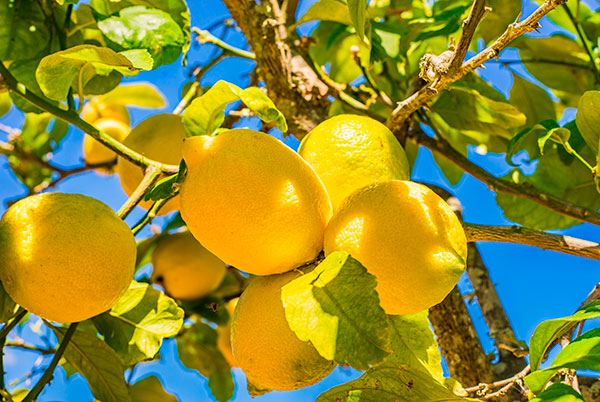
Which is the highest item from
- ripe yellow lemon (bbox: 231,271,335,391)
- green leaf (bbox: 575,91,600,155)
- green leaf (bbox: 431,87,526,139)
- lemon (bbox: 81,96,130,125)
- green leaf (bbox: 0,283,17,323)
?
green leaf (bbox: 431,87,526,139)

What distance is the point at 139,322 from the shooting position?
947 millimetres

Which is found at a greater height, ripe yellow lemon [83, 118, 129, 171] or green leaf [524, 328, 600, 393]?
ripe yellow lemon [83, 118, 129, 171]

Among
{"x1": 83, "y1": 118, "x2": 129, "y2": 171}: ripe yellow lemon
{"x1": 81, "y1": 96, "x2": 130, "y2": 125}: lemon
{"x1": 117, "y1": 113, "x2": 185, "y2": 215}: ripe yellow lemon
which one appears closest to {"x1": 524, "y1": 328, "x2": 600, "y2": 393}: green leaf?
{"x1": 117, "y1": 113, "x2": 185, "y2": 215}: ripe yellow lemon

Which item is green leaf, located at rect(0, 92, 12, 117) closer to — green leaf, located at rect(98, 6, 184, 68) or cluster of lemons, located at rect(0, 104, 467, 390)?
green leaf, located at rect(98, 6, 184, 68)

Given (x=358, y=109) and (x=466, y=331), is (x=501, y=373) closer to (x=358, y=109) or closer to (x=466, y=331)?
(x=466, y=331)

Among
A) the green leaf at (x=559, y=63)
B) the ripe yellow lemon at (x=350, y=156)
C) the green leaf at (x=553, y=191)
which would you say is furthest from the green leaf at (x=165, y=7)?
the green leaf at (x=559, y=63)

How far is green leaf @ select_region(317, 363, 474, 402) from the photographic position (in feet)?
2.00

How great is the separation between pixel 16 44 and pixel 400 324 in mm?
799

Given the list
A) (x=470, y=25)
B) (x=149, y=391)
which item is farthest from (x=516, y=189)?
(x=149, y=391)

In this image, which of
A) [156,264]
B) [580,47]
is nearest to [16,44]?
[156,264]

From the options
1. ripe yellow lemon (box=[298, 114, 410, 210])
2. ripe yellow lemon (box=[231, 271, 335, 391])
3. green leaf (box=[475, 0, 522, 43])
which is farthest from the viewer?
green leaf (box=[475, 0, 522, 43])

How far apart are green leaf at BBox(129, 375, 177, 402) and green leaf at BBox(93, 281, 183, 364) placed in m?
0.44

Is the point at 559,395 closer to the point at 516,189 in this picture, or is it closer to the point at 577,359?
the point at 577,359

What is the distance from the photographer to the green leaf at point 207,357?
59.2 inches
